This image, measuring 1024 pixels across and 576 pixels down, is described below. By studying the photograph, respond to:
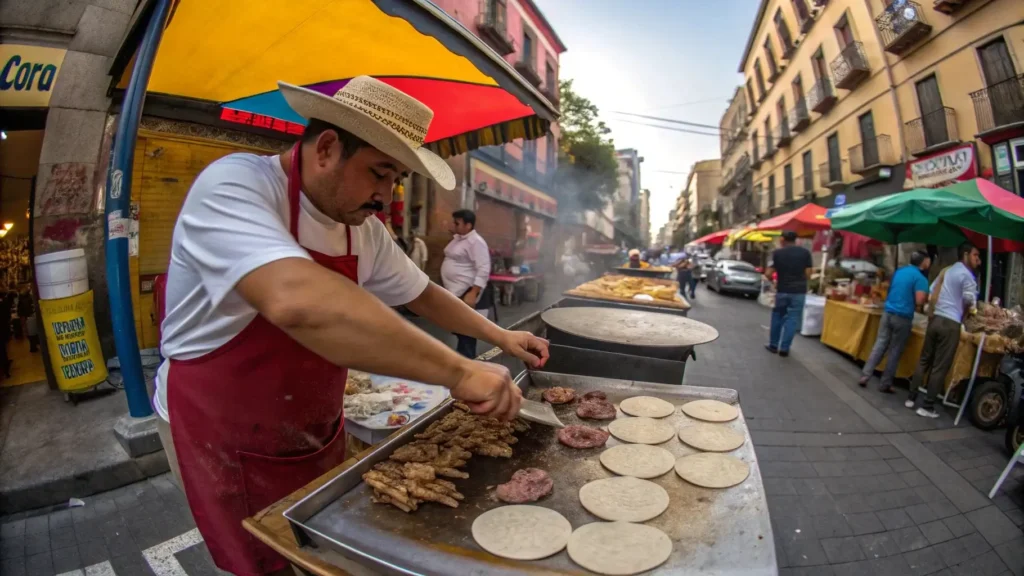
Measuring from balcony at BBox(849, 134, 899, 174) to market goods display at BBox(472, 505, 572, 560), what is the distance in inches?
722

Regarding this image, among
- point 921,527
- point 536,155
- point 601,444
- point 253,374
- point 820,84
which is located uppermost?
point 820,84

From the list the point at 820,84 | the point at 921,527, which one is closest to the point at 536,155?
the point at 820,84

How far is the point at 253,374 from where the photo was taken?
4.20 ft

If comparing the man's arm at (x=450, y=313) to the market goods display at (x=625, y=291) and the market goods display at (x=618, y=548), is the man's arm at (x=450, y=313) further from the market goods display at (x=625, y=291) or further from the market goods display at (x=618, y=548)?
the market goods display at (x=625, y=291)

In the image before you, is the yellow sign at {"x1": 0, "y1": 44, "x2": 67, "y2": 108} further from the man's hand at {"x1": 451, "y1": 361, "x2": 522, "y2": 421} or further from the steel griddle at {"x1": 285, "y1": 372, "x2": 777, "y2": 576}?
the man's hand at {"x1": 451, "y1": 361, "x2": 522, "y2": 421}

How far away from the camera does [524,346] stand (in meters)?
2.15

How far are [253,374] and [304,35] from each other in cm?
284

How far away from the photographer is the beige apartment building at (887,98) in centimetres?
980

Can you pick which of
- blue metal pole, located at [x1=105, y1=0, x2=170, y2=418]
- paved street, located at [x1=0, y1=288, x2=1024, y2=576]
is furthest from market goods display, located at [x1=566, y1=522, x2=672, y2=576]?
blue metal pole, located at [x1=105, y1=0, x2=170, y2=418]

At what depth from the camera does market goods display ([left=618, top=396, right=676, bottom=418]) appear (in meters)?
2.31

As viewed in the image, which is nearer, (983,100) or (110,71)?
(110,71)

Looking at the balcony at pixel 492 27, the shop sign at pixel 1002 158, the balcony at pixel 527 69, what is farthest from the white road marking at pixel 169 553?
the balcony at pixel 527 69

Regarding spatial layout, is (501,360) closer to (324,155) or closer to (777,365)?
(324,155)

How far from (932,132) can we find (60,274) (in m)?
18.2
